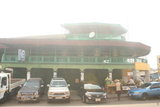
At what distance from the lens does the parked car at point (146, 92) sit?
18.4 m

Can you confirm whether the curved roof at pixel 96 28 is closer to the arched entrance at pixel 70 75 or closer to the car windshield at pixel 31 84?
the arched entrance at pixel 70 75

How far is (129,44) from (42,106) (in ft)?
47.6

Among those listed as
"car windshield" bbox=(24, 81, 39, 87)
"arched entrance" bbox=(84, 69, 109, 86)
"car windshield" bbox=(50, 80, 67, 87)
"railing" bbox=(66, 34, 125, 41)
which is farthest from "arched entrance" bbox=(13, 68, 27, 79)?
"car windshield" bbox=(50, 80, 67, 87)

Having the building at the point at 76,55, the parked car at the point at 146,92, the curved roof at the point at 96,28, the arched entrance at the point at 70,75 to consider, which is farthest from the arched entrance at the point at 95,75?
the parked car at the point at 146,92

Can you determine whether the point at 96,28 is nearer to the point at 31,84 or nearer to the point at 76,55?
the point at 76,55

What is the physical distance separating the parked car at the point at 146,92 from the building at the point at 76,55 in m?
6.71

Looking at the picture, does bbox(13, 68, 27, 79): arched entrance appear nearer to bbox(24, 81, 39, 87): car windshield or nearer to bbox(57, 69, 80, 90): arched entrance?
bbox(57, 69, 80, 90): arched entrance

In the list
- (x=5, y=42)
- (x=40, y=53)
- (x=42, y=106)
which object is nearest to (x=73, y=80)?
(x=40, y=53)

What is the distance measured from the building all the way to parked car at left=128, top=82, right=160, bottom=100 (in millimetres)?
6710

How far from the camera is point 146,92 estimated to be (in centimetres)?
1856

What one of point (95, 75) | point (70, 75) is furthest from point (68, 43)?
point (95, 75)

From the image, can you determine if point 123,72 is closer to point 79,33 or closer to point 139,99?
point 79,33

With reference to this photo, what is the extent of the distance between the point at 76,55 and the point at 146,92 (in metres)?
12.1

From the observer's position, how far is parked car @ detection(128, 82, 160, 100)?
1836cm
